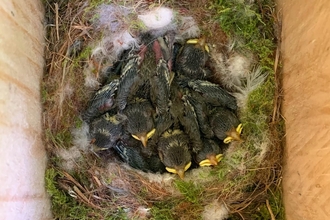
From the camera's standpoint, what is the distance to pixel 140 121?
5.97ft

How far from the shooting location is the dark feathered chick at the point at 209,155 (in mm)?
1794

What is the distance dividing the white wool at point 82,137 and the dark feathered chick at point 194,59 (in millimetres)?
487

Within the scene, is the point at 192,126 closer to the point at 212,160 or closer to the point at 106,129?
the point at 212,160

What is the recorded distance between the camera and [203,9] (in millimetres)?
1798

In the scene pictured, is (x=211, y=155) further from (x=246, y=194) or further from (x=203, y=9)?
(x=203, y=9)

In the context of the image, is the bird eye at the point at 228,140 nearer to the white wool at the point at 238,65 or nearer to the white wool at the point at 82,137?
the white wool at the point at 238,65

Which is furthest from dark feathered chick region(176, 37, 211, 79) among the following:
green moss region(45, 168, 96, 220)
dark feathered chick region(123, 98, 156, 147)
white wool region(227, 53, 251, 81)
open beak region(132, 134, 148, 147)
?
green moss region(45, 168, 96, 220)

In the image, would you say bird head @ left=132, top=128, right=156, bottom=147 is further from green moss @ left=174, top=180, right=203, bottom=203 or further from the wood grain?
the wood grain

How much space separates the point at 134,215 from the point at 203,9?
894mm

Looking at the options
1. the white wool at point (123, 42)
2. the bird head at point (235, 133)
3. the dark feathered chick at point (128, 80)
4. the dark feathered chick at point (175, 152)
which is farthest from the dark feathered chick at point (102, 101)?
the bird head at point (235, 133)

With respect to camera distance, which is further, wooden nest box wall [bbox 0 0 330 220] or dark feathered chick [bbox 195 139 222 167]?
dark feathered chick [bbox 195 139 222 167]

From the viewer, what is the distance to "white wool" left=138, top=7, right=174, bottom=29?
1792 millimetres

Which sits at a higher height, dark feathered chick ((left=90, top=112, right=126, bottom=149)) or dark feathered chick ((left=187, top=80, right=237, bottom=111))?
dark feathered chick ((left=90, top=112, right=126, bottom=149))

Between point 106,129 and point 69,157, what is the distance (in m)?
0.19
